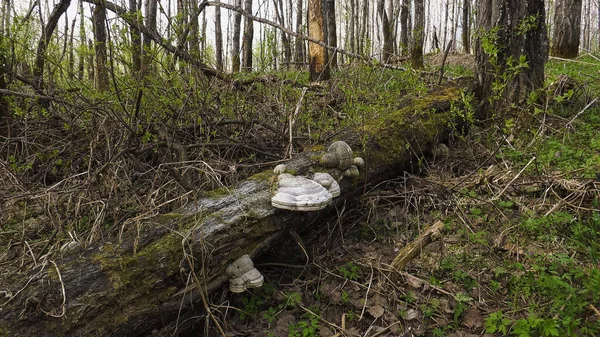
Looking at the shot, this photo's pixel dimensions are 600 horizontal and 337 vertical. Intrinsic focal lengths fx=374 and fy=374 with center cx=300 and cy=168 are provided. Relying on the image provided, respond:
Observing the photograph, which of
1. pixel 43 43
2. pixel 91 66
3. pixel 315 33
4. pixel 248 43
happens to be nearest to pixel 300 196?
pixel 91 66

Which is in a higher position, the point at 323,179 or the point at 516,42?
the point at 516,42

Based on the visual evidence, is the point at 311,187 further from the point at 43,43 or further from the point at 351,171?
the point at 43,43

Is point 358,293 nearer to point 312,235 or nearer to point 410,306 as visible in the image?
point 410,306

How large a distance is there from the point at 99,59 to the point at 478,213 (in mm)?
3940

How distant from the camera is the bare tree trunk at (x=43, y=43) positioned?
3.68 metres

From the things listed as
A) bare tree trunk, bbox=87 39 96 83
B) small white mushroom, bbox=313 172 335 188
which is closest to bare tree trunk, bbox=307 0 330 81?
bare tree trunk, bbox=87 39 96 83

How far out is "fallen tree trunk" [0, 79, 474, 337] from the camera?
186 cm

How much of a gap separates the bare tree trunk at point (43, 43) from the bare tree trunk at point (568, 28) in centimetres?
1138

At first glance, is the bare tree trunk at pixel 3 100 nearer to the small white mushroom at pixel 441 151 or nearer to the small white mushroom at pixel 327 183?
the small white mushroom at pixel 327 183

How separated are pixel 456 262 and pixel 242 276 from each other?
1.57 metres

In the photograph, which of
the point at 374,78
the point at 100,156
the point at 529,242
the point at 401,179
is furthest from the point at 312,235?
the point at 374,78

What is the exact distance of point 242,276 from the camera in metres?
2.44

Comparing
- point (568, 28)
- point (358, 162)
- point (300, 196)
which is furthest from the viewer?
point (568, 28)

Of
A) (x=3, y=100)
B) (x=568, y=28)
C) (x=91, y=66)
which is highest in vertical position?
(x=568, y=28)
